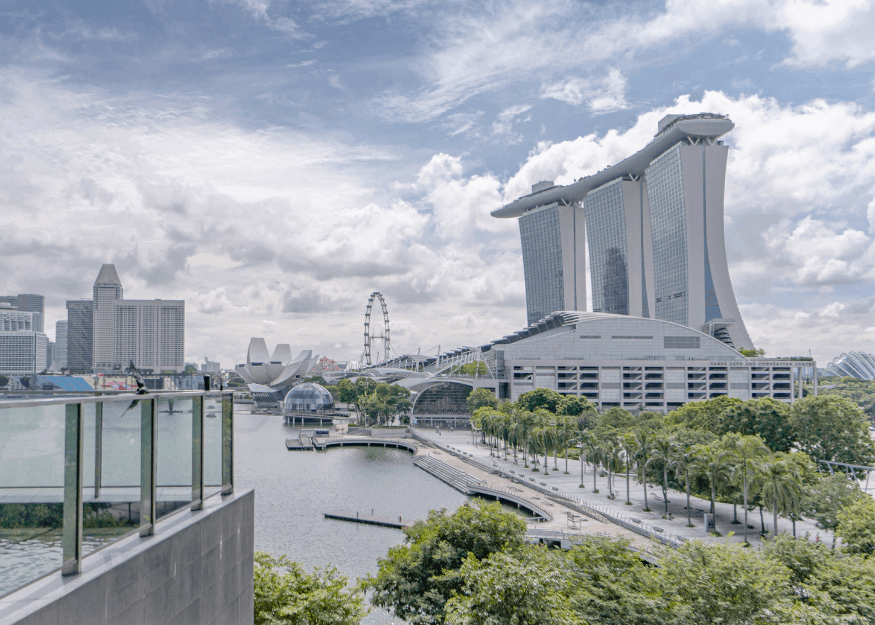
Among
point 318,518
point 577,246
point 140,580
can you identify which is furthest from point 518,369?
point 140,580

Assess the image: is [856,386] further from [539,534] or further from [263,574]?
[263,574]

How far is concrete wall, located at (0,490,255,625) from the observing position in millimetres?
5383

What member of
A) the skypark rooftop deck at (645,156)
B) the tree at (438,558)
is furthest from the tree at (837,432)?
the skypark rooftop deck at (645,156)

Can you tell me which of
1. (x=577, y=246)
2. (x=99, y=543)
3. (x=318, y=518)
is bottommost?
(x=318, y=518)

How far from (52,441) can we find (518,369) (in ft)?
341

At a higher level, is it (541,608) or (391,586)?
(541,608)

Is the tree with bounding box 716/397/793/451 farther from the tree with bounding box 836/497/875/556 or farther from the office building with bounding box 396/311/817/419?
the office building with bounding box 396/311/817/419

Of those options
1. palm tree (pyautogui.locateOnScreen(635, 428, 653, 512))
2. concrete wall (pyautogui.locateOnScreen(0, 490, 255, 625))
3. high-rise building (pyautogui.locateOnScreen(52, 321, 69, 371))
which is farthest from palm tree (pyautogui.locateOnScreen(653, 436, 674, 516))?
high-rise building (pyautogui.locateOnScreen(52, 321, 69, 371))

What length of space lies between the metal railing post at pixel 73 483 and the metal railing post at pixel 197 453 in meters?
2.54

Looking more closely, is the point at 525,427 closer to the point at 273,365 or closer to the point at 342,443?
the point at 342,443

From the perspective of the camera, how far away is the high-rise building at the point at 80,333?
17350cm

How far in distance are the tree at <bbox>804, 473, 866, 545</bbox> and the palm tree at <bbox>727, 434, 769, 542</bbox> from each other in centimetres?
276

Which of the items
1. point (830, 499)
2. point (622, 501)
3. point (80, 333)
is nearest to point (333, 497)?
point (622, 501)

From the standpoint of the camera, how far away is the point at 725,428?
187 ft
